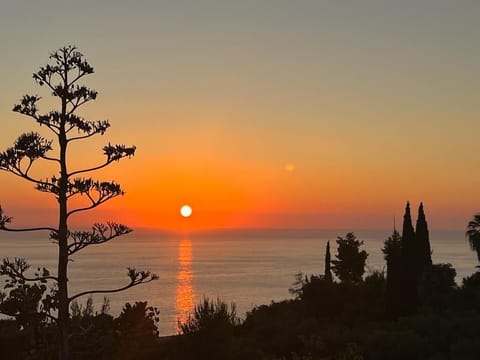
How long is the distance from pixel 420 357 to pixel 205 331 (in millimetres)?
8564

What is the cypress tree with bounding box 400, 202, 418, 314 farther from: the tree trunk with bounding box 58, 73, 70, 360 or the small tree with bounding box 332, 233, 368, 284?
the tree trunk with bounding box 58, 73, 70, 360

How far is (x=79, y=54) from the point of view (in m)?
13.1

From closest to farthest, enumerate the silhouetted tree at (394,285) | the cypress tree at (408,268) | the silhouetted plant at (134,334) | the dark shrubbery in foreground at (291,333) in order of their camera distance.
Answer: the dark shrubbery in foreground at (291,333) → the silhouetted plant at (134,334) → the silhouetted tree at (394,285) → the cypress tree at (408,268)

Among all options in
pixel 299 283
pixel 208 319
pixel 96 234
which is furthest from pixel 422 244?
pixel 96 234

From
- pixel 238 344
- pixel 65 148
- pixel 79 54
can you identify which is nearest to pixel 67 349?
pixel 65 148

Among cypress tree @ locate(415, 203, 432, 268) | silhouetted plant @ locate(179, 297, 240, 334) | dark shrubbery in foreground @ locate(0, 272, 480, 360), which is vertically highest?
cypress tree @ locate(415, 203, 432, 268)

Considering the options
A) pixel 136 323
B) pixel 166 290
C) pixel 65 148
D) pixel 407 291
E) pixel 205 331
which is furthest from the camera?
pixel 166 290

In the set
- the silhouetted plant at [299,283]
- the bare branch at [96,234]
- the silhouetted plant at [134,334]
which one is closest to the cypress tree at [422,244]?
the silhouetted plant at [299,283]

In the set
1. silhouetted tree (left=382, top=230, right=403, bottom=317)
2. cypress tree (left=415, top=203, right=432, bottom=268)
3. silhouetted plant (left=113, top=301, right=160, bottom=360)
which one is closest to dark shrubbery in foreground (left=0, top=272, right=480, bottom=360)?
silhouetted plant (left=113, top=301, right=160, bottom=360)

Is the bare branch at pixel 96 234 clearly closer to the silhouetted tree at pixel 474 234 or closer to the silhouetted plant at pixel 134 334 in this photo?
the silhouetted plant at pixel 134 334

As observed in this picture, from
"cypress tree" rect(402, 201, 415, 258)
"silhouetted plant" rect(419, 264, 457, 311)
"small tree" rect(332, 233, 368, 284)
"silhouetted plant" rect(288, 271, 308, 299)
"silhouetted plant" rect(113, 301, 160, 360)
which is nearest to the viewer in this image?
"silhouetted plant" rect(113, 301, 160, 360)

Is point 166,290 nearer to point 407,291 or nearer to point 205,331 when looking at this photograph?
point 407,291

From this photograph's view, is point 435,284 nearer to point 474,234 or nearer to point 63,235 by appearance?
point 474,234

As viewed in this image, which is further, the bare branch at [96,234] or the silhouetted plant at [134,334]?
the silhouetted plant at [134,334]
